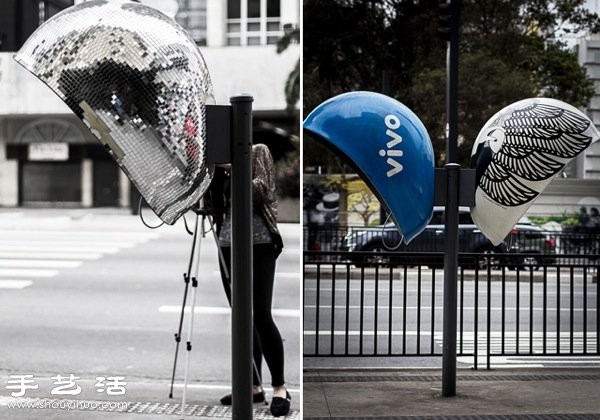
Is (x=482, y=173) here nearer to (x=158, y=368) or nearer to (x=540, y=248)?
(x=158, y=368)

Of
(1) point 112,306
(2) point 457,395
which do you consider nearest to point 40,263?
(1) point 112,306

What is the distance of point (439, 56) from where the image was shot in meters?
9.27

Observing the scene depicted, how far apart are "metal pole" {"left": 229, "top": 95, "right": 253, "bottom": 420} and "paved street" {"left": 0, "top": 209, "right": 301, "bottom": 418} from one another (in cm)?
114

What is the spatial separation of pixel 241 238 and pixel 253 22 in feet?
4.52

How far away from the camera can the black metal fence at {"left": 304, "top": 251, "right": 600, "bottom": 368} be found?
721 centimetres

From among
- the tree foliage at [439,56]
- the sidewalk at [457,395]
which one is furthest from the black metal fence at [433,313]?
the tree foliage at [439,56]

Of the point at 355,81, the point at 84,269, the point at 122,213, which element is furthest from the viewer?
the point at 355,81

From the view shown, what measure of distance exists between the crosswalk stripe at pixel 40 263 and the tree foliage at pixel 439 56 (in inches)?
124

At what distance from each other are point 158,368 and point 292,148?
1.50 meters

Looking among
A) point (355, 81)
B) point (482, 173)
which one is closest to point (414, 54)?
point (355, 81)

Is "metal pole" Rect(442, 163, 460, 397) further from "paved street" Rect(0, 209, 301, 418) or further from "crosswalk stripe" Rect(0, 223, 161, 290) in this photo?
"crosswalk stripe" Rect(0, 223, 161, 290)

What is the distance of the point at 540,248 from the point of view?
54.1 feet

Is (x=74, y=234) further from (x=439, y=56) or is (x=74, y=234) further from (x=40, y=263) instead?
(x=439, y=56)

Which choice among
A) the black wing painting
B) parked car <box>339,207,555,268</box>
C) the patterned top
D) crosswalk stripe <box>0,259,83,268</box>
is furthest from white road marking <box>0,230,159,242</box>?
the black wing painting
